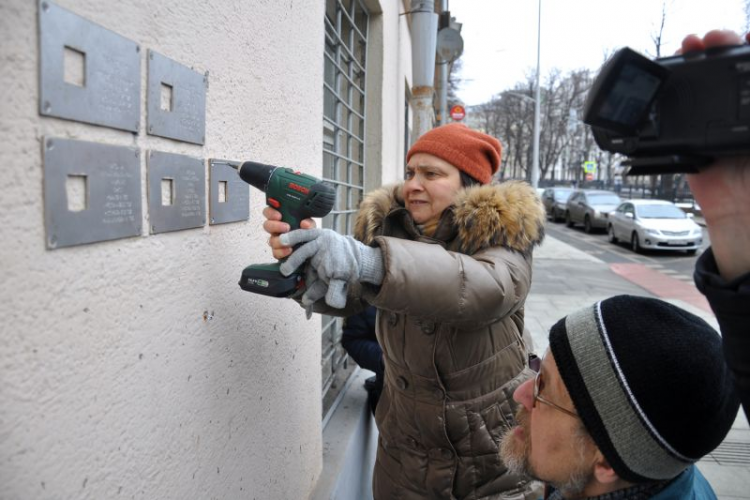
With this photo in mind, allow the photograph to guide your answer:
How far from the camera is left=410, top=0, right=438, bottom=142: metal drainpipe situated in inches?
277

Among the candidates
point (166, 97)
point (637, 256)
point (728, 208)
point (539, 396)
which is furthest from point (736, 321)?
point (637, 256)

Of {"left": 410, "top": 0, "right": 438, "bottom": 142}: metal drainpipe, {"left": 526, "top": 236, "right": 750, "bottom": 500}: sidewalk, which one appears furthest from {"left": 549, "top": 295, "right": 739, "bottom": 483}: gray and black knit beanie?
{"left": 410, "top": 0, "right": 438, "bottom": 142}: metal drainpipe

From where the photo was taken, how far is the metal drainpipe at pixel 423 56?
23.1 feet

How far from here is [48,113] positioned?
892 millimetres

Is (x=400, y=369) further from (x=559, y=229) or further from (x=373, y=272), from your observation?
(x=559, y=229)

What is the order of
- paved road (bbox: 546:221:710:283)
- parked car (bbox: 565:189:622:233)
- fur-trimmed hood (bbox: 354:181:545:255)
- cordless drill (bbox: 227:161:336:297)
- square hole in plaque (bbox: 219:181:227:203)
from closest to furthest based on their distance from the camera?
cordless drill (bbox: 227:161:336:297) < square hole in plaque (bbox: 219:181:227:203) < fur-trimmed hood (bbox: 354:181:545:255) < paved road (bbox: 546:221:710:283) < parked car (bbox: 565:189:622:233)

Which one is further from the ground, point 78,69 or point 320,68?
point 320,68

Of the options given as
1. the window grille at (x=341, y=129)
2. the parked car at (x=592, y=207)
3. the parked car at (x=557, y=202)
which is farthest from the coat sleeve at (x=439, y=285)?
the parked car at (x=557, y=202)

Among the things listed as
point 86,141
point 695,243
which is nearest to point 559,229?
point 695,243

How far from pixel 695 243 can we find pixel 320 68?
15586 mm

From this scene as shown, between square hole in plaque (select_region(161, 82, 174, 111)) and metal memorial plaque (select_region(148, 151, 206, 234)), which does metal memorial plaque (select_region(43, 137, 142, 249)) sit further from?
square hole in plaque (select_region(161, 82, 174, 111))

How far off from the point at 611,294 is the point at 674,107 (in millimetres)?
9475

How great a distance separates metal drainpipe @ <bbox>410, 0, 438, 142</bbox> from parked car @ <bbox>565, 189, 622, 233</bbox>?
15.3 m

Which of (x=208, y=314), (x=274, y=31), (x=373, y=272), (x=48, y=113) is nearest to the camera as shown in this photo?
(x=48, y=113)
